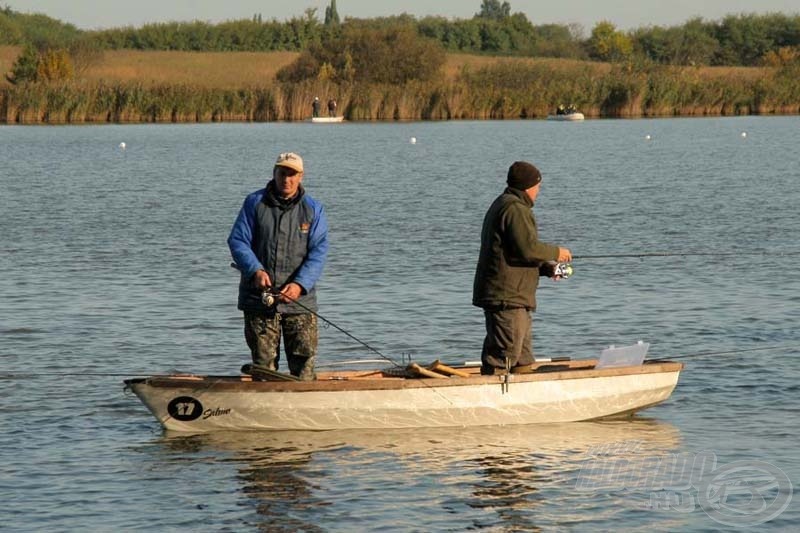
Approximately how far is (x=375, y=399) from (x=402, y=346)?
3.95 metres

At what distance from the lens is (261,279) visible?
33.7 ft

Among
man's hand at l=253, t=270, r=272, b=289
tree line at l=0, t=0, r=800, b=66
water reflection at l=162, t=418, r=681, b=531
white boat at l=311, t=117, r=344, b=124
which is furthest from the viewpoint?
tree line at l=0, t=0, r=800, b=66

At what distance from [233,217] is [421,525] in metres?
19.9

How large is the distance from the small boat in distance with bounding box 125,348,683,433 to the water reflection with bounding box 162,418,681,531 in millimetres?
102

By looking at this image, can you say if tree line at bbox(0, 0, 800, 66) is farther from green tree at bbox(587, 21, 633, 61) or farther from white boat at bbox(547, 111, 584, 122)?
white boat at bbox(547, 111, 584, 122)

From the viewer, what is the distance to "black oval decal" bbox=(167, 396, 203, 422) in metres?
10.9

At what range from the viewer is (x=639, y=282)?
19.1 m

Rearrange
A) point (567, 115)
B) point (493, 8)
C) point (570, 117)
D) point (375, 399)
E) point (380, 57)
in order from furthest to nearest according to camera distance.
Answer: point (493, 8) < point (380, 57) < point (567, 115) < point (570, 117) < point (375, 399)

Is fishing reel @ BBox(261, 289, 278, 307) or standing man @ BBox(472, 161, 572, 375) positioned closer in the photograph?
fishing reel @ BBox(261, 289, 278, 307)

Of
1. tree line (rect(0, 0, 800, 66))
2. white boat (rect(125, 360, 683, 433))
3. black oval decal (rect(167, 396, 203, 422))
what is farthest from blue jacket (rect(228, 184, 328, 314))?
tree line (rect(0, 0, 800, 66))

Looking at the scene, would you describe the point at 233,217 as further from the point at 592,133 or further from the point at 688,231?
the point at 592,133

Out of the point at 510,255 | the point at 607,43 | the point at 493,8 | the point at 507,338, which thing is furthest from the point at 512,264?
the point at 493,8

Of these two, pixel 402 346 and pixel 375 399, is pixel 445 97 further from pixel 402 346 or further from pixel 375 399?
pixel 375 399

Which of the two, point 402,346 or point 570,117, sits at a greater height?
point 402,346
